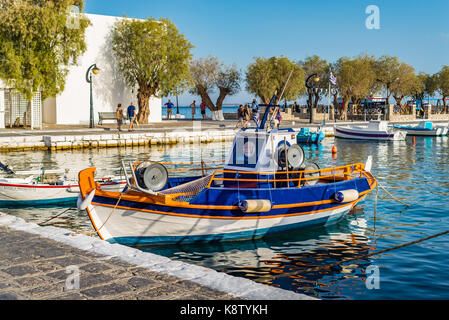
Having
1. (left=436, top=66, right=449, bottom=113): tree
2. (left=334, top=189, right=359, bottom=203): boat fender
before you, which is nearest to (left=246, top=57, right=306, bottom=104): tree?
(left=436, top=66, right=449, bottom=113): tree

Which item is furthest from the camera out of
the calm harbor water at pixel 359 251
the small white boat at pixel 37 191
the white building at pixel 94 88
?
the white building at pixel 94 88

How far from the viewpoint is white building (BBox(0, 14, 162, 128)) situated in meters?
38.3

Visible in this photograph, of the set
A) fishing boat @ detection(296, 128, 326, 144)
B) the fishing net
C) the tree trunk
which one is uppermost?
the tree trunk

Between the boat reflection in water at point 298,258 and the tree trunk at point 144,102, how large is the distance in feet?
101

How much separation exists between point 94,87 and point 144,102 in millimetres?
4153

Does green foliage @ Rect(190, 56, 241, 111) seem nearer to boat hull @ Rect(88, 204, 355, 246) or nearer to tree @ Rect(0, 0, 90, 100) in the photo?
tree @ Rect(0, 0, 90, 100)

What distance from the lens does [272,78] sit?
183 ft

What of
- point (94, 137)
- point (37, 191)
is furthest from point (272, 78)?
point (37, 191)

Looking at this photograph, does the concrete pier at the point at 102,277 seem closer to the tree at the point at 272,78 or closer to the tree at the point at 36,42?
the tree at the point at 36,42

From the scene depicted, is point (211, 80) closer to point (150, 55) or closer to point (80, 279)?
point (150, 55)

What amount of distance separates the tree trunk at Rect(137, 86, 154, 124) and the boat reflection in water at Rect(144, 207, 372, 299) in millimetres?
30848

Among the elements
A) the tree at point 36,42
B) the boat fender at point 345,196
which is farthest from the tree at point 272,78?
the boat fender at point 345,196

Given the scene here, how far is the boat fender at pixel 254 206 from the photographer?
33.1 ft

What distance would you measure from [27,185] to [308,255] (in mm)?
8417
